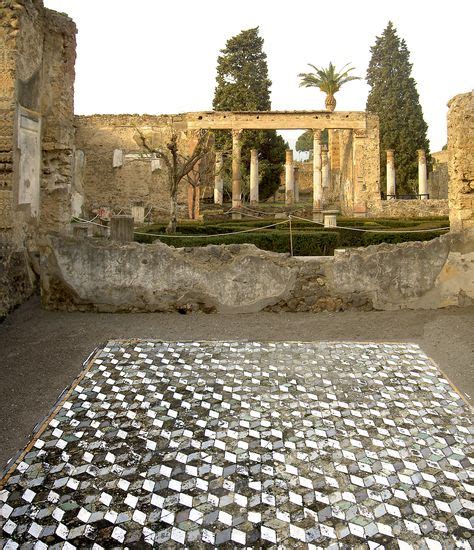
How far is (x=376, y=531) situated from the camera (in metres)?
2.10

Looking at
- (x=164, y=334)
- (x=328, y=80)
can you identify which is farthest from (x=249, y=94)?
(x=164, y=334)

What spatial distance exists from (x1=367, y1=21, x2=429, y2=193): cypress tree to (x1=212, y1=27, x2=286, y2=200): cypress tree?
20.3ft

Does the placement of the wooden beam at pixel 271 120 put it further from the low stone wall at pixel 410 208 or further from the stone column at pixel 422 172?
the stone column at pixel 422 172

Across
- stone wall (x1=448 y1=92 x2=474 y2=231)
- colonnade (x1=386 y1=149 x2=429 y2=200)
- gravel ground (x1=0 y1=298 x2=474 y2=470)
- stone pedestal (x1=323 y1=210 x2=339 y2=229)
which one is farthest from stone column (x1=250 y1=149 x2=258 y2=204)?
gravel ground (x1=0 y1=298 x2=474 y2=470)

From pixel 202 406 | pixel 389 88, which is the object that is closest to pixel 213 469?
pixel 202 406

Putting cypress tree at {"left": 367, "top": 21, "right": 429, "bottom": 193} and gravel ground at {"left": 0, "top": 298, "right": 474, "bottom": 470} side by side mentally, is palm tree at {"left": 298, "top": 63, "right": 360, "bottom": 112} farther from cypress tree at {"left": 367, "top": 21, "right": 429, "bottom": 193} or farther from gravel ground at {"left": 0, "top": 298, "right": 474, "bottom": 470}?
gravel ground at {"left": 0, "top": 298, "right": 474, "bottom": 470}

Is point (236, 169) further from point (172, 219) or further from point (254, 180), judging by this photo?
point (172, 219)

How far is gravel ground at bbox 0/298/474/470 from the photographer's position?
3660 millimetres

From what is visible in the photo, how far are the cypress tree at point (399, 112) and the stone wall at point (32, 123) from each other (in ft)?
85.4

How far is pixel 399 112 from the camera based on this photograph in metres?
30.1

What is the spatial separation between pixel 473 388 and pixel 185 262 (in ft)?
10.5

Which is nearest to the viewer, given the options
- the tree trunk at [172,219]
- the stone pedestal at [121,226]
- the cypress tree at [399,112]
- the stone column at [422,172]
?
the stone pedestal at [121,226]

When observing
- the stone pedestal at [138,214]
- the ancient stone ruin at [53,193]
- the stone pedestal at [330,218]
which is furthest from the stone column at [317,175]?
the ancient stone ruin at [53,193]

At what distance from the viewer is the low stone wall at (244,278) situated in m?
5.72
